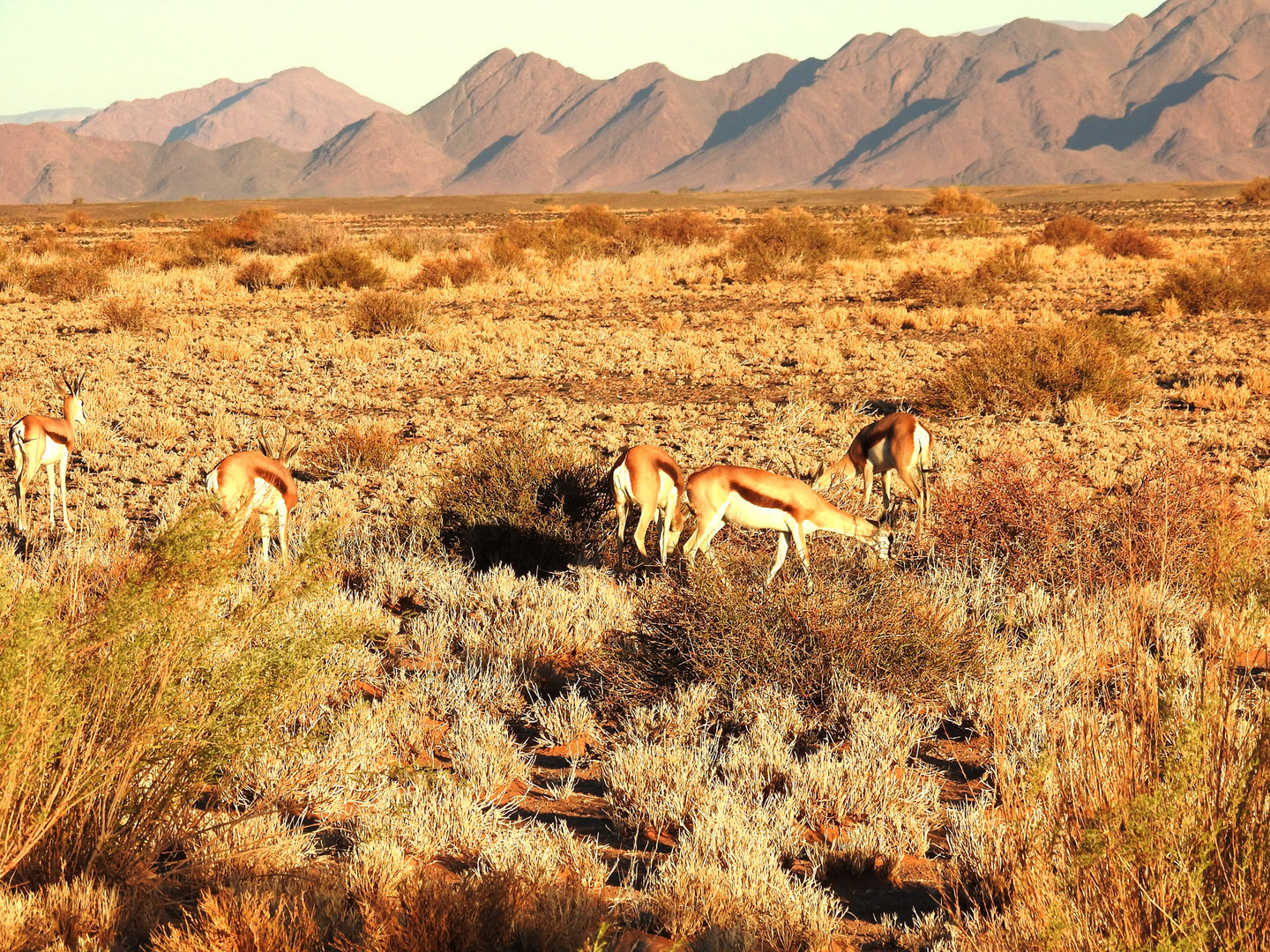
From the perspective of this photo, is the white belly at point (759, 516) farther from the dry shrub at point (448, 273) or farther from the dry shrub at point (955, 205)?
the dry shrub at point (955, 205)

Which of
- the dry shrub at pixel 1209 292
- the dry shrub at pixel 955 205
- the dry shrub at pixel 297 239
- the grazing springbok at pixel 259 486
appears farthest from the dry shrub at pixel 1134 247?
the dry shrub at pixel 955 205

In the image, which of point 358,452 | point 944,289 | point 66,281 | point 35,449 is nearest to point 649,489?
point 358,452

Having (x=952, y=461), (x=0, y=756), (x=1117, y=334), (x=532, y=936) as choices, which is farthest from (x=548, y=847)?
(x=1117, y=334)

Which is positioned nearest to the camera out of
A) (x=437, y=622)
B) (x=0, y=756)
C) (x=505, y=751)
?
(x=0, y=756)

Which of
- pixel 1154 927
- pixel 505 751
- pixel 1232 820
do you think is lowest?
pixel 505 751

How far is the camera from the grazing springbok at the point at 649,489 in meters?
7.00

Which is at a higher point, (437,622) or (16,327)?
(16,327)

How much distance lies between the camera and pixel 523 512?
7.93 m

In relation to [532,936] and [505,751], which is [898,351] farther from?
[532,936]

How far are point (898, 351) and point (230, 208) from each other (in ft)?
240

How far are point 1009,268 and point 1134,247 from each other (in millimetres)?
6091

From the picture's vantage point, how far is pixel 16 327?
65.7ft

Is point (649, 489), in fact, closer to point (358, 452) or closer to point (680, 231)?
point (358, 452)

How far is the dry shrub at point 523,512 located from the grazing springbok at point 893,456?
1814mm
